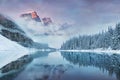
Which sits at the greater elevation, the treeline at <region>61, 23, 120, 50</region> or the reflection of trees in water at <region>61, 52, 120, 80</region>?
the treeline at <region>61, 23, 120, 50</region>

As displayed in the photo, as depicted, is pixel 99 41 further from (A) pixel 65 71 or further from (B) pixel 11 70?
(B) pixel 11 70

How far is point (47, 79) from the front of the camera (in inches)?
425

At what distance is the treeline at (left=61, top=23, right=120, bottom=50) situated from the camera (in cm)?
5641

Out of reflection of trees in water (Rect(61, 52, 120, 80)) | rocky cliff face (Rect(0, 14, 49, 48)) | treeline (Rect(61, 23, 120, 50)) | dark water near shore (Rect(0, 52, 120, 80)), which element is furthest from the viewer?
rocky cliff face (Rect(0, 14, 49, 48))

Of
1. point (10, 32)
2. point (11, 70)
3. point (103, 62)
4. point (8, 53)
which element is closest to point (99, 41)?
point (10, 32)

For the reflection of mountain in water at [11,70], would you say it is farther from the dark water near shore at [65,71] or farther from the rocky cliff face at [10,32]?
the rocky cliff face at [10,32]

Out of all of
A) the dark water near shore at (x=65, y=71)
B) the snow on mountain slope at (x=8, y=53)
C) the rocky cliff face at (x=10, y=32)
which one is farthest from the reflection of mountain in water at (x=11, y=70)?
the rocky cliff face at (x=10, y=32)

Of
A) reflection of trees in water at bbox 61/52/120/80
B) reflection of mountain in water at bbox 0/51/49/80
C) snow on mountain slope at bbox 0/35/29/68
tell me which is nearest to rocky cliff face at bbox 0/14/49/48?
snow on mountain slope at bbox 0/35/29/68

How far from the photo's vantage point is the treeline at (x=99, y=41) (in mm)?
56406

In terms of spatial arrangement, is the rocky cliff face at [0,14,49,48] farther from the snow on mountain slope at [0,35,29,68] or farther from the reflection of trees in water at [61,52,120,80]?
the reflection of trees in water at [61,52,120,80]

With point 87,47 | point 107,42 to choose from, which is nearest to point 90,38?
point 87,47

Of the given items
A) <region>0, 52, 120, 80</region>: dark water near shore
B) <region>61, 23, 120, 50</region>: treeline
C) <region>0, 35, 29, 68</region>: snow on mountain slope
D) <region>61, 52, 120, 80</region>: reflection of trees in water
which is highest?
<region>61, 23, 120, 50</region>: treeline

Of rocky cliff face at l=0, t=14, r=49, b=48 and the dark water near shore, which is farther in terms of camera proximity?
rocky cliff face at l=0, t=14, r=49, b=48

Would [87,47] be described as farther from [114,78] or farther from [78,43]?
[114,78]
